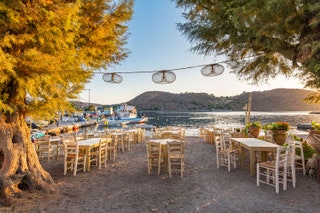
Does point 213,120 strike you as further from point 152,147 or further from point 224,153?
point 152,147

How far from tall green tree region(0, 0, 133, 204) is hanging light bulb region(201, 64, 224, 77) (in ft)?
10.9

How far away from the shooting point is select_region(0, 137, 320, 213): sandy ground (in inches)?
151

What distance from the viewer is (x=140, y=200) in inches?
165

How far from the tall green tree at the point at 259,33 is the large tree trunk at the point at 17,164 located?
5.26 m

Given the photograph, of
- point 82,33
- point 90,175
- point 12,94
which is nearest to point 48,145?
point 90,175

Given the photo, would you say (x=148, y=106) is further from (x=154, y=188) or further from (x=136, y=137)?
(x=154, y=188)

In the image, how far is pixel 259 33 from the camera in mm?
4508

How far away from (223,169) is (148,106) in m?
99.0

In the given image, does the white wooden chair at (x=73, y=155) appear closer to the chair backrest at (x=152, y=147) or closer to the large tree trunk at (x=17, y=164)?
the large tree trunk at (x=17, y=164)

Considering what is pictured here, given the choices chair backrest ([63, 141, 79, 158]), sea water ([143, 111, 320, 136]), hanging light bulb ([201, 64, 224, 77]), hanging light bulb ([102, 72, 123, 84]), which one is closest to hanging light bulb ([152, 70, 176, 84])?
hanging light bulb ([201, 64, 224, 77])

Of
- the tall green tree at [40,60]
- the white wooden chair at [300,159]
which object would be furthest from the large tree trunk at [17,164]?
the white wooden chair at [300,159]

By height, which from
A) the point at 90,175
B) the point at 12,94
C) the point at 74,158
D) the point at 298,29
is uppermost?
the point at 298,29

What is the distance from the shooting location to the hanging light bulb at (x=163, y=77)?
833 centimetres

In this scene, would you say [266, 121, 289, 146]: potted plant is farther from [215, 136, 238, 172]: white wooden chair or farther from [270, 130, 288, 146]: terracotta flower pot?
[215, 136, 238, 172]: white wooden chair
